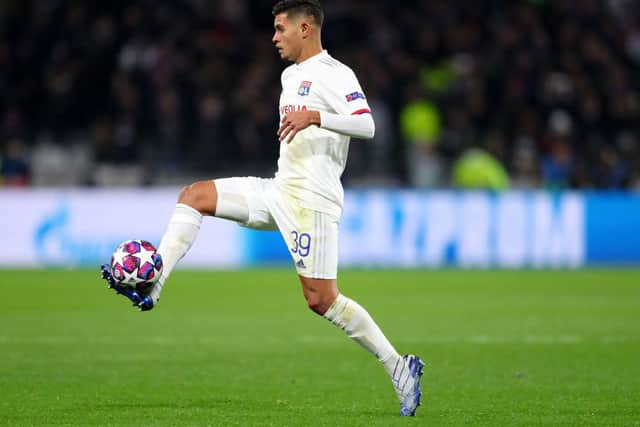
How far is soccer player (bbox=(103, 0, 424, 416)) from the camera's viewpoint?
6.96 meters

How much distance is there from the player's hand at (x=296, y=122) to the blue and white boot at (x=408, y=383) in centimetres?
139

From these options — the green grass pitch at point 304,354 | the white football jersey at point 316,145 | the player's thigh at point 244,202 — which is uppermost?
the white football jersey at point 316,145

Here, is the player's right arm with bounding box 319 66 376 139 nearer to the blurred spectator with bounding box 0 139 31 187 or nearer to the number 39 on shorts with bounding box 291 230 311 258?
the number 39 on shorts with bounding box 291 230 311 258

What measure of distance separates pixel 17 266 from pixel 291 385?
11.0 meters

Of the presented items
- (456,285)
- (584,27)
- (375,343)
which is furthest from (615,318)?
(584,27)

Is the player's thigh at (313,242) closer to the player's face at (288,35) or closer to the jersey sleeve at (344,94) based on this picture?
the jersey sleeve at (344,94)

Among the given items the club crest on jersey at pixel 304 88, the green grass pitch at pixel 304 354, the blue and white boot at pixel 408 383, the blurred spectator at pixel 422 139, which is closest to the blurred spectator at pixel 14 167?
the green grass pitch at pixel 304 354

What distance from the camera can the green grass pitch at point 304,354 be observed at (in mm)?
7031

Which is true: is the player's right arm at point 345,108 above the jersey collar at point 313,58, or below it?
below

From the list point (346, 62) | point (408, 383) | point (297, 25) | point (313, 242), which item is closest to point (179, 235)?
point (313, 242)

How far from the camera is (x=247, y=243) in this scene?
19359 millimetres

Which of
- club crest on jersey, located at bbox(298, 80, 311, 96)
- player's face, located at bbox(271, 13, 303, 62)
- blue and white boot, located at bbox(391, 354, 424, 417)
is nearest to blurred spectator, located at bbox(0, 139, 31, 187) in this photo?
player's face, located at bbox(271, 13, 303, 62)

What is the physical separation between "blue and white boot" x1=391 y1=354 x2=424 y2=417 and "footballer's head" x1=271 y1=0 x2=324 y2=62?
1.85 meters

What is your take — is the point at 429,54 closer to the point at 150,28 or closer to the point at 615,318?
the point at 150,28
